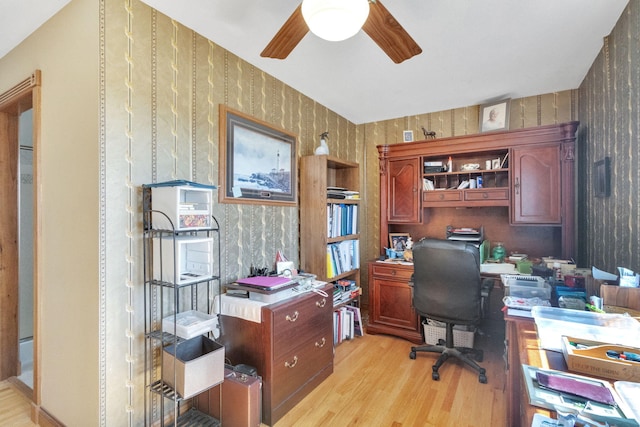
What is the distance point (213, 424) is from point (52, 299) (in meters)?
1.18

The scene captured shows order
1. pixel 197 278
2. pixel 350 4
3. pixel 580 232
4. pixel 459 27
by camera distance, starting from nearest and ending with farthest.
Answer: pixel 350 4
pixel 197 278
pixel 459 27
pixel 580 232

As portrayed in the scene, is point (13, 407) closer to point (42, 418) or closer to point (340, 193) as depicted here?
point (42, 418)

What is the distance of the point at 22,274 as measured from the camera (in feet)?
8.91

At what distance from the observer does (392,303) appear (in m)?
3.00

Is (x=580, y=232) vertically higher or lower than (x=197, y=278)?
higher

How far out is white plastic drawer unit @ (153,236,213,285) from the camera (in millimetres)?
Answer: 1534

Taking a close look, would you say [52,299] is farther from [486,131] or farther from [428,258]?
[486,131]

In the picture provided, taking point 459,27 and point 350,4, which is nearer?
point 350,4

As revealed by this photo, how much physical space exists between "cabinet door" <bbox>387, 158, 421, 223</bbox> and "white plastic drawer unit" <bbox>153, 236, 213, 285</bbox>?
Answer: 7.08 ft

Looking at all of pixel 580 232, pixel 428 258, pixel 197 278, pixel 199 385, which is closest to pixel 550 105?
pixel 580 232

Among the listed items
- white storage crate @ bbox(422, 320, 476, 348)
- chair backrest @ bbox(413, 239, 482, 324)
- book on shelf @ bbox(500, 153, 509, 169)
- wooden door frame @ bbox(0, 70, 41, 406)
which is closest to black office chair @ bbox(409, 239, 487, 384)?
chair backrest @ bbox(413, 239, 482, 324)

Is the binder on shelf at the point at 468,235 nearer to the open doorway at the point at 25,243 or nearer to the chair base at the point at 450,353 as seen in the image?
the chair base at the point at 450,353

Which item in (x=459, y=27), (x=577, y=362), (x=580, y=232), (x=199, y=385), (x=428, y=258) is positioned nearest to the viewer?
(x=577, y=362)

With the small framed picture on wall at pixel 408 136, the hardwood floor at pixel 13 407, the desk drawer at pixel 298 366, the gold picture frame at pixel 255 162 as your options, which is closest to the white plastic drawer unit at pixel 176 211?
the gold picture frame at pixel 255 162
